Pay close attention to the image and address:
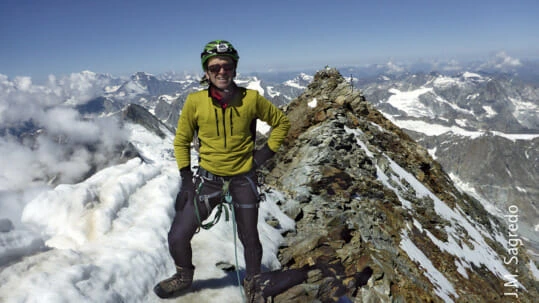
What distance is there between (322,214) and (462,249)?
1225cm

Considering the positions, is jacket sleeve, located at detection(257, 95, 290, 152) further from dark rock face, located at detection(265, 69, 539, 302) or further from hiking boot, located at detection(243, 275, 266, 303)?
dark rock face, located at detection(265, 69, 539, 302)

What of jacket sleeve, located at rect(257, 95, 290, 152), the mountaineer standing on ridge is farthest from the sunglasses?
jacket sleeve, located at rect(257, 95, 290, 152)

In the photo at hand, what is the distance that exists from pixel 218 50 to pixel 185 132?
1893 mm

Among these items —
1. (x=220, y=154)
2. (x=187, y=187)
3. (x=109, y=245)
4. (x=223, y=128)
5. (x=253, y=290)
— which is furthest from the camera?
(x=109, y=245)

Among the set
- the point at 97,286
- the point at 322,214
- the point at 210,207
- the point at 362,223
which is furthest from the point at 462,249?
the point at 97,286

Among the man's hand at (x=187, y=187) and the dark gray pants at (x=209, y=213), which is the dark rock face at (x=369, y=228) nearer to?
the dark gray pants at (x=209, y=213)

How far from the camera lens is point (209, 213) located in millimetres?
7059

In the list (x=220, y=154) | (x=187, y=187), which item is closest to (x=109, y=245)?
(x=187, y=187)

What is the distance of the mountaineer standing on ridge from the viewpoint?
654 centimetres

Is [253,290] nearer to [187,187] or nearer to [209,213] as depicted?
[209,213]

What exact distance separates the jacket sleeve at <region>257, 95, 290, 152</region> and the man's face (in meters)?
0.83

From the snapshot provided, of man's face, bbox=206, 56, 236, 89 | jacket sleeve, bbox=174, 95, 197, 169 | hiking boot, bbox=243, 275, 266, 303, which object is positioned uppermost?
man's face, bbox=206, 56, 236, 89

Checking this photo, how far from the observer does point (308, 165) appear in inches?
725

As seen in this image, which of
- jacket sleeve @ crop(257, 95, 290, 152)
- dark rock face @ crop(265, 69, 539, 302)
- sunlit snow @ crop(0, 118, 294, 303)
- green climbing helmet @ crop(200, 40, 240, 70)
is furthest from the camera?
dark rock face @ crop(265, 69, 539, 302)
